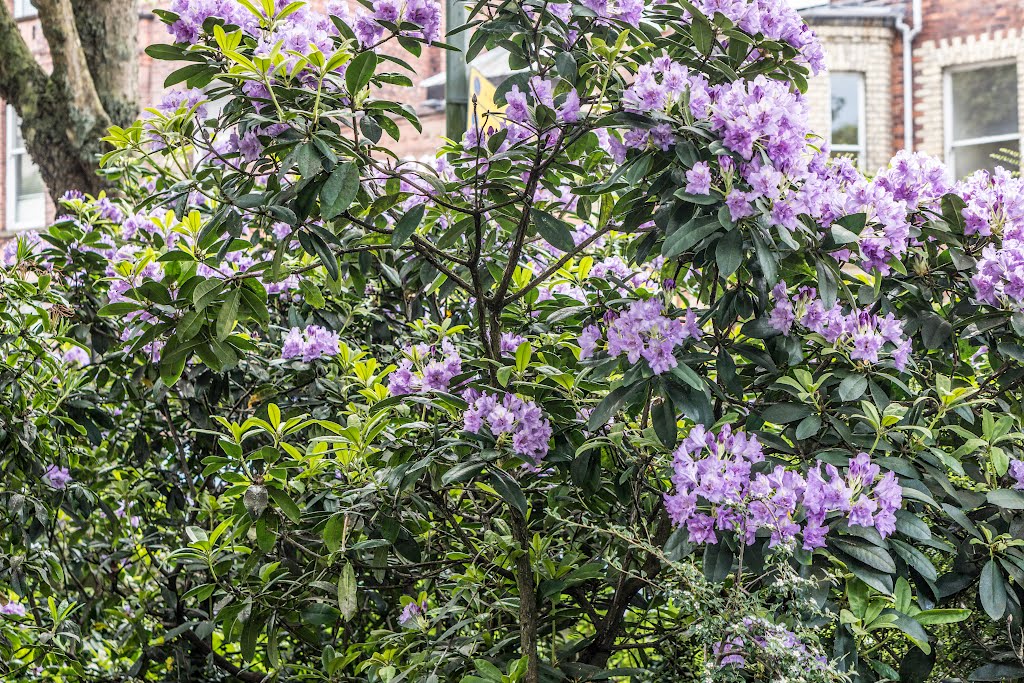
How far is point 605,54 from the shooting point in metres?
2.12

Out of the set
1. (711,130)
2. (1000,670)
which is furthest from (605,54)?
(1000,670)

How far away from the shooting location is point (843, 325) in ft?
7.08

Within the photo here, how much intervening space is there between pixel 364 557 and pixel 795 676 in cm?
112

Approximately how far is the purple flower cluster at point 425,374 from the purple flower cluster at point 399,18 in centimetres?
73

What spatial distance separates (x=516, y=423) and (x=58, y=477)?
5.37 feet

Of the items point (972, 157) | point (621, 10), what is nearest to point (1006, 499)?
point (621, 10)

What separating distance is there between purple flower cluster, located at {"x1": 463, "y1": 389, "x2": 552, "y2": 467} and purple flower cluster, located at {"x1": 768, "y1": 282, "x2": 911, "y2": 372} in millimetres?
535

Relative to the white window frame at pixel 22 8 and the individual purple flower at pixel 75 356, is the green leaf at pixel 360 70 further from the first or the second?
the white window frame at pixel 22 8

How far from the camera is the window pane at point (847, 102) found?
43.8ft

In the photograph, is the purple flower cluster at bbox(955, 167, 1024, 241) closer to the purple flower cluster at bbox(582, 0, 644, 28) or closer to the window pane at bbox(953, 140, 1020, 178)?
the purple flower cluster at bbox(582, 0, 644, 28)

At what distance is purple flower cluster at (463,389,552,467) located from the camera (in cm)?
218

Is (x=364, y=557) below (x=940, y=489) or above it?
below

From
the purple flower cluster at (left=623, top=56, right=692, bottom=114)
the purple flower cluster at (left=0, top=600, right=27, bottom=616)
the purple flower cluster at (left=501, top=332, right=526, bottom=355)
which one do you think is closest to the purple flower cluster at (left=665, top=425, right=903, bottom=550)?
the purple flower cluster at (left=623, top=56, right=692, bottom=114)

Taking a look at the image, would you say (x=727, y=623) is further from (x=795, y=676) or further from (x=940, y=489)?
(x=940, y=489)
